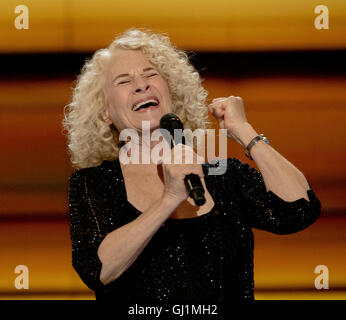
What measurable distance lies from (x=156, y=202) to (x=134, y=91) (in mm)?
367

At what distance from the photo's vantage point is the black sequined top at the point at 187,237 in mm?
1293

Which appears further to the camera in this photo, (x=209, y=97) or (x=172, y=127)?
(x=209, y=97)

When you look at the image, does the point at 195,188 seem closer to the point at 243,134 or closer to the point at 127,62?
the point at 243,134

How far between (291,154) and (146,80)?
1.37m

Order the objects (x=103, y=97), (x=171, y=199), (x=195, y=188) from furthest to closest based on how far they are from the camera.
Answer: (x=103, y=97) → (x=171, y=199) → (x=195, y=188)

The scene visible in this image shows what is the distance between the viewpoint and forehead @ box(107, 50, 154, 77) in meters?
1.50

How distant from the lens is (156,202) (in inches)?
47.6

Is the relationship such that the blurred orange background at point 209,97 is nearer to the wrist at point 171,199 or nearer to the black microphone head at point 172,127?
the black microphone head at point 172,127

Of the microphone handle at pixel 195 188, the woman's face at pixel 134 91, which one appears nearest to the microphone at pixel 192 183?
the microphone handle at pixel 195 188

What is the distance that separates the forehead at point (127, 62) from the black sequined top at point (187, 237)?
275 millimetres

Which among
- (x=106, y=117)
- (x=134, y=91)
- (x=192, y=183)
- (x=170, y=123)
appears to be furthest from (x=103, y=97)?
(x=192, y=183)

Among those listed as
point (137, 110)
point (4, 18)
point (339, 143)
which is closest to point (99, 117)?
point (137, 110)

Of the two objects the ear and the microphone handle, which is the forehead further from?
the microphone handle

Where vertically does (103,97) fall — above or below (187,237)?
above
